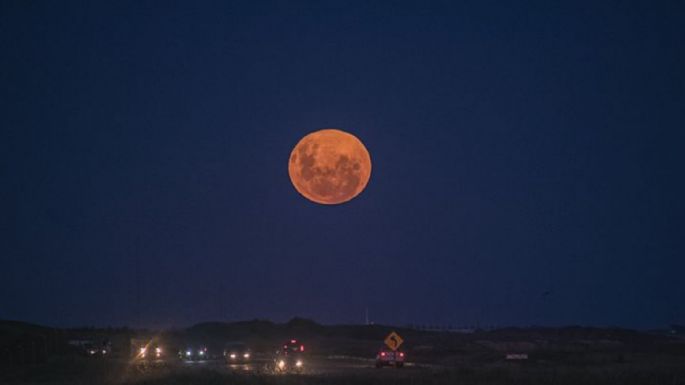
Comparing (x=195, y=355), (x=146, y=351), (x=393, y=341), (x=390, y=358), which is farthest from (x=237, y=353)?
(x=393, y=341)

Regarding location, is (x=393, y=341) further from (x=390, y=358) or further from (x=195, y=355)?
(x=195, y=355)

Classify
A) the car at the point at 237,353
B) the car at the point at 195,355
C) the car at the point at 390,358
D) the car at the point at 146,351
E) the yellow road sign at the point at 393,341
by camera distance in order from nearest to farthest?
the yellow road sign at the point at 393,341, the car at the point at 390,358, the car at the point at 237,353, the car at the point at 146,351, the car at the point at 195,355

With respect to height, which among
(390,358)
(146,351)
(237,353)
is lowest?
(390,358)

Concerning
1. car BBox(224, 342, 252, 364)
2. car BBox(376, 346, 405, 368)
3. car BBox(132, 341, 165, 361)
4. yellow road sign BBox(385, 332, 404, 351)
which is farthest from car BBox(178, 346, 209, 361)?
yellow road sign BBox(385, 332, 404, 351)

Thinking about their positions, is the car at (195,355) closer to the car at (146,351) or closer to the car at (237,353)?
the car at (146,351)

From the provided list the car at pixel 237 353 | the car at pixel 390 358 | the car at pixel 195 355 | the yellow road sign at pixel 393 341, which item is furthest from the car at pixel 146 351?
the yellow road sign at pixel 393 341

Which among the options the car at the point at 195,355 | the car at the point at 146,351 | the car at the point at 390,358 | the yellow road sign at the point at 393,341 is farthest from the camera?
the car at the point at 195,355

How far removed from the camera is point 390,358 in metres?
59.6

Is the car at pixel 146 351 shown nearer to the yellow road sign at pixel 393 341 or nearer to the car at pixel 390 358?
the car at pixel 390 358

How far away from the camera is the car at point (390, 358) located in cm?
5875

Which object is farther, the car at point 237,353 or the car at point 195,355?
the car at point 195,355

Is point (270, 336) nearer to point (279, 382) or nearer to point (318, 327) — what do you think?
point (318, 327)

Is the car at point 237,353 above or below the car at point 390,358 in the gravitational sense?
above

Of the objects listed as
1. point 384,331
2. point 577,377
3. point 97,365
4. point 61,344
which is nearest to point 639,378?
point 577,377
